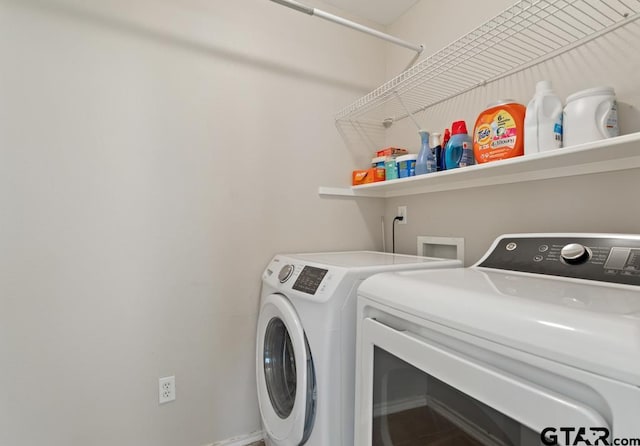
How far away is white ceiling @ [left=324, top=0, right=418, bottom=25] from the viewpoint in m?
2.00

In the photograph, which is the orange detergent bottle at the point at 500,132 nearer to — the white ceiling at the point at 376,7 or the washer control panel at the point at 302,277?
the washer control panel at the point at 302,277

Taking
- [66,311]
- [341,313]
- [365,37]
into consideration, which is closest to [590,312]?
[341,313]

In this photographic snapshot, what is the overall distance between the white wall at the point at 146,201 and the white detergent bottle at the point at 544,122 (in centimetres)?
115

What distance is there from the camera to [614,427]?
478mm

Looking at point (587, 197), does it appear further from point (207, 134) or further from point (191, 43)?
point (191, 43)

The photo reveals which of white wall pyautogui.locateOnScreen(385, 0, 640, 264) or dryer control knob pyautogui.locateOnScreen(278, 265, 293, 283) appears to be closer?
white wall pyautogui.locateOnScreen(385, 0, 640, 264)

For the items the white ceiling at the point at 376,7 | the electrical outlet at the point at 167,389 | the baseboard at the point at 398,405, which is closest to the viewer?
the baseboard at the point at 398,405

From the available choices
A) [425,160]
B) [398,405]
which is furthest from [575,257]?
[425,160]

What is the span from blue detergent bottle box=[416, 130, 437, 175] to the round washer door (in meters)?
0.92

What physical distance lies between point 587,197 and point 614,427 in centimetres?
100

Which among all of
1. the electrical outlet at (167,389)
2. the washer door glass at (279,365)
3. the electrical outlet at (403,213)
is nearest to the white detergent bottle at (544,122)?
the electrical outlet at (403,213)

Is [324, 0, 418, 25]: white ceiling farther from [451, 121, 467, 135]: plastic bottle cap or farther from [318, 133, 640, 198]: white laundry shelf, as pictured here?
[318, 133, 640, 198]: white laundry shelf

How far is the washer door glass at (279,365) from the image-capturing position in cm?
153

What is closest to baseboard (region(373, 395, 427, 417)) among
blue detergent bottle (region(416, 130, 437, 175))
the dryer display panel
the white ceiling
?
the dryer display panel
